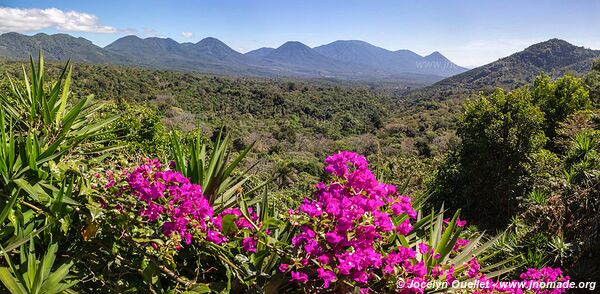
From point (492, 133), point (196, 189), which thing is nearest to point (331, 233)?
point (196, 189)

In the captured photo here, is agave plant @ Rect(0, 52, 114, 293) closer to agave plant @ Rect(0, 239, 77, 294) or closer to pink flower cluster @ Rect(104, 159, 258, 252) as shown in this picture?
agave plant @ Rect(0, 239, 77, 294)

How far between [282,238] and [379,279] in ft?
1.59

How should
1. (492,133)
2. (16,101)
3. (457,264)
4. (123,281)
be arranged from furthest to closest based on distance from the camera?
(492,133)
(16,101)
(457,264)
(123,281)

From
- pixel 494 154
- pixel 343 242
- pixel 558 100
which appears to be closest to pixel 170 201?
pixel 343 242

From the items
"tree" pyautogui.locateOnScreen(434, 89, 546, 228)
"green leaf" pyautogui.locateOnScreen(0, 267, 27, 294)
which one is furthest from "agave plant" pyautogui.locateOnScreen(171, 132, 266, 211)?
"tree" pyautogui.locateOnScreen(434, 89, 546, 228)

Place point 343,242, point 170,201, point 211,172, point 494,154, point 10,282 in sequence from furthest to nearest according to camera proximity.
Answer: point 494,154 < point 211,172 < point 170,201 < point 343,242 < point 10,282

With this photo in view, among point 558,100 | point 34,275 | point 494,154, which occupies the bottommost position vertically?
point 494,154

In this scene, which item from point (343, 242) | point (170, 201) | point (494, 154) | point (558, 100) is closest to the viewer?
point (343, 242)

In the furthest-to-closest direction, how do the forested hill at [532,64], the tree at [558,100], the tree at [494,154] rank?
1. the forested hill at [532,64]
2. the tree at [558,100]
3. the tree at [494,154]

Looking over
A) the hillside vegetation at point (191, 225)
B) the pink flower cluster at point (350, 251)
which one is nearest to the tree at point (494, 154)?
the hillside vegetation at point (191, 225)

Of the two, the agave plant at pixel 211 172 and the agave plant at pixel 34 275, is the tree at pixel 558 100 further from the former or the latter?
the agave plant at pixel 34 275

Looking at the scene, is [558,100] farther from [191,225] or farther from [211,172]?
[191,225]

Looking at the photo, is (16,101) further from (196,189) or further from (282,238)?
(282,238)

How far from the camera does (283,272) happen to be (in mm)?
1376
